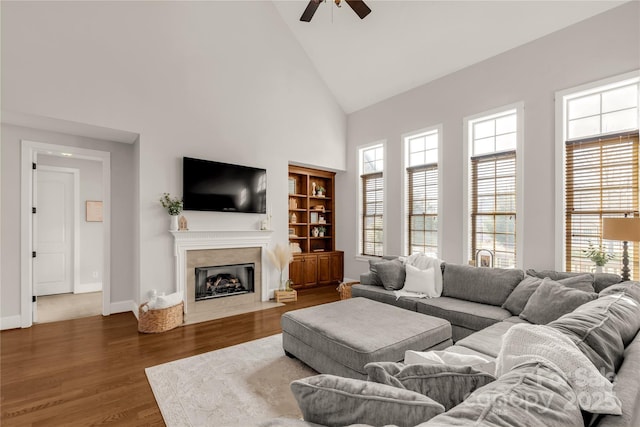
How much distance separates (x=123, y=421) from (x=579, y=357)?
103 inches

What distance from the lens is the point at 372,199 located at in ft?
20.2

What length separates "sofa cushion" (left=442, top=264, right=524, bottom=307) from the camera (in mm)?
3277

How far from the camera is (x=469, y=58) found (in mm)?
4516

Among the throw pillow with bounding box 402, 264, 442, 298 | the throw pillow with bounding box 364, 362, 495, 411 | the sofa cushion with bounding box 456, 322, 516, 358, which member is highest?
the throw pillow with bounding box 364, 362, 495, 411

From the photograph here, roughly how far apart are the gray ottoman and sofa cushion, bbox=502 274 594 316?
888 millimetres

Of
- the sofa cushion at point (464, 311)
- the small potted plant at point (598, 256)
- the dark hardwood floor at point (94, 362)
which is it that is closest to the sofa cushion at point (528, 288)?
the sofa cushion at point (464, 311)

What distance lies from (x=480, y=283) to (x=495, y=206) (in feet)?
4.84

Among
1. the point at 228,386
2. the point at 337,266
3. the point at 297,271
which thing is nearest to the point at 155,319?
the point at 228,386

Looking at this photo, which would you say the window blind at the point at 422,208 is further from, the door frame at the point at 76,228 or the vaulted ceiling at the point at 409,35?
the door frame at the point at 76,228

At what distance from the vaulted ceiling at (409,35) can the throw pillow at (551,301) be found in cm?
326

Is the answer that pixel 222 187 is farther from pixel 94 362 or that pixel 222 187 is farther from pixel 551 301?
pixel 551 301

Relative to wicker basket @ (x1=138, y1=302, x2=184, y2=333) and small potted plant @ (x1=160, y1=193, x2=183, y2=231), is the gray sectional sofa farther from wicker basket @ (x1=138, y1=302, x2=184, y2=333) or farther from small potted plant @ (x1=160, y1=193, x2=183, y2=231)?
small potted plant @ (x1=160, y1=193, x2=183, y2=231)

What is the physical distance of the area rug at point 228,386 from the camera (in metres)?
2.09

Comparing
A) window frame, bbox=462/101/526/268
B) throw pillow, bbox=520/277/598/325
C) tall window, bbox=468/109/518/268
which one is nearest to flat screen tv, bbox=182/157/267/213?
window frame, bbox=462/101/526/268
